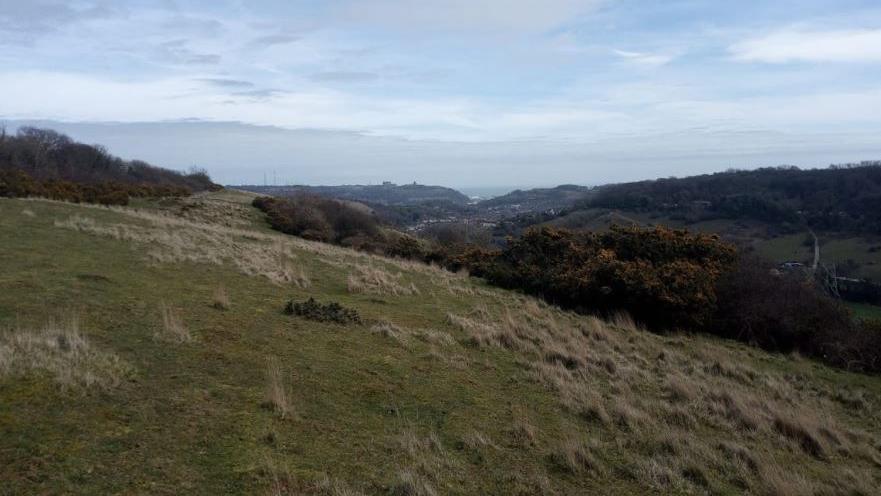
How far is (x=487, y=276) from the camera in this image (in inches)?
900

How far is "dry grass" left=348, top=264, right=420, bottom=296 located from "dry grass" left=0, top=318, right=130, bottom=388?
28.2 ft

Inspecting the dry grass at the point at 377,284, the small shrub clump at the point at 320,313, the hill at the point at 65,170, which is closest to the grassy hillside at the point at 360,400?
the small shrub clump at the point at 320,313

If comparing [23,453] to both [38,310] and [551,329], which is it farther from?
[551,329]

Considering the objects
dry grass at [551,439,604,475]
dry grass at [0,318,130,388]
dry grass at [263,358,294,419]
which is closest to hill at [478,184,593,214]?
dry grass at [263,358,294,419]

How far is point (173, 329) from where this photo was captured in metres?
8.04

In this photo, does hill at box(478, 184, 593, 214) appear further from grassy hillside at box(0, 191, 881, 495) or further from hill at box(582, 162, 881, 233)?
grassy hillside at box(0, 191, 881, 495)

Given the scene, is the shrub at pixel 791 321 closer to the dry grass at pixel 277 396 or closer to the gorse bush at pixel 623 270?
the gorse bush at pixel 623 270

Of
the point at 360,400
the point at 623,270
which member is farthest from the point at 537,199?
the point at 360,400

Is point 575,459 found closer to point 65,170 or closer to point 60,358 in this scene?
point 60,358

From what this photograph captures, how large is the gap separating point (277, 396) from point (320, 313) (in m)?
4.61

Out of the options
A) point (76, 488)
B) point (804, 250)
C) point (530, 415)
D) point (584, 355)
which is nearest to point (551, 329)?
point (584, 355)

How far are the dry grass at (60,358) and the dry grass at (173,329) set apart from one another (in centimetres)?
103

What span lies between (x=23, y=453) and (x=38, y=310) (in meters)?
4.44

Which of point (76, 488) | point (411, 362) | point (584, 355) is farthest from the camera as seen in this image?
point (584, 355)
